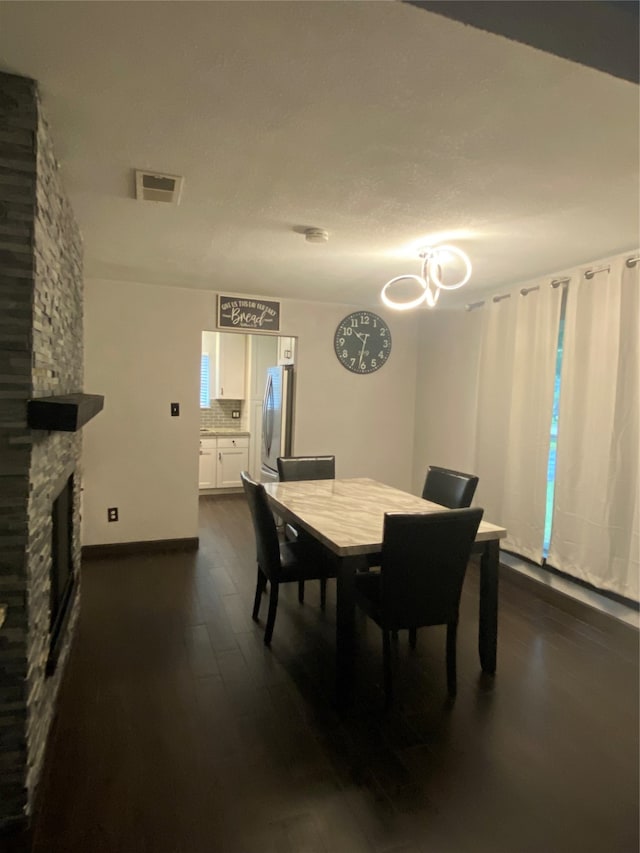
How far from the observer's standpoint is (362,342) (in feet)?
15.7

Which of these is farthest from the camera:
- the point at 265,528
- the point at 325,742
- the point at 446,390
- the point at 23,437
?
the point at 446,390

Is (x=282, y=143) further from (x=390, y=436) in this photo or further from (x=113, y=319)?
(x=390, y=436)

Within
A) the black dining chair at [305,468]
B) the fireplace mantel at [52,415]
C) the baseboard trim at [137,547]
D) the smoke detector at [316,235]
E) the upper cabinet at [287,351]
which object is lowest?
the baseboard trim at [137,547]

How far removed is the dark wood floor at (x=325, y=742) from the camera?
1505mm

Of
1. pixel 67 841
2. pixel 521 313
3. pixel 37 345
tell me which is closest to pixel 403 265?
pixel 521 313

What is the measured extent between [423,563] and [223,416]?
4781 mm

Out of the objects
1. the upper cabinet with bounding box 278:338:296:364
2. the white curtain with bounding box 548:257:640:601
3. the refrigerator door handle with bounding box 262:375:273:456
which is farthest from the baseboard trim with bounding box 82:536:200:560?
the white curtain with bounding box 548:257:640:601

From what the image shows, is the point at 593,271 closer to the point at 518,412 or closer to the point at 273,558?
the point at 518,412

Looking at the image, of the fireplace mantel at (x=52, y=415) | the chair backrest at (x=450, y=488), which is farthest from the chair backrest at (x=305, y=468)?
the fireplace mantel at (x=52, y=415)

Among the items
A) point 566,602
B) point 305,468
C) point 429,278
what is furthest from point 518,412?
point 305,468

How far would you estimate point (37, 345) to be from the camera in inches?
58.1

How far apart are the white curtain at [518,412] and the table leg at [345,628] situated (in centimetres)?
199

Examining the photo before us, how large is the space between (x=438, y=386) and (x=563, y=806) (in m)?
3.57

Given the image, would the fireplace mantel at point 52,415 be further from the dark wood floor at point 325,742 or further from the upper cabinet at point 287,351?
the upper cabinet at point 287,351
